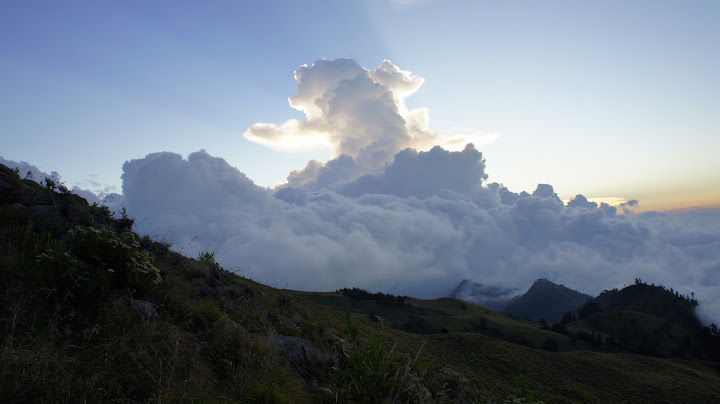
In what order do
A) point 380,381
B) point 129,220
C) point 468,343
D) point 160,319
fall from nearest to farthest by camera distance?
1. point 380,381
2. point 160,319
3. point 129,220
4. point 468,343

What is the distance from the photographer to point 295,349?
8.08m

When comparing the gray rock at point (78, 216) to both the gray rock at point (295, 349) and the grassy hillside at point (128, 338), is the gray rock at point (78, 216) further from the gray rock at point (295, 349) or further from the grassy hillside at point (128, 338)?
the gray rock at point (295, 349)

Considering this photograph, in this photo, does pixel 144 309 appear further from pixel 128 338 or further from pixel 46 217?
pixel 46 217

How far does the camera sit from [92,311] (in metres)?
5.79

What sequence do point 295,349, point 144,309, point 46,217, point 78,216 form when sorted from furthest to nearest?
point 78,216 → point 46,217 → point 295,349 → point 144,309

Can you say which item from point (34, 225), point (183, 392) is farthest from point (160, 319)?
point (34, 225)

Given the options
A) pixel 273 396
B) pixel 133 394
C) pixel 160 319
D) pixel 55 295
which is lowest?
pixel 273 396

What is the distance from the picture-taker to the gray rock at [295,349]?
761cm

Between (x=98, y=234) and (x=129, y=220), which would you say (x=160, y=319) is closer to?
(x=98, y=234)

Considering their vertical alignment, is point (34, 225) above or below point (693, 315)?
above

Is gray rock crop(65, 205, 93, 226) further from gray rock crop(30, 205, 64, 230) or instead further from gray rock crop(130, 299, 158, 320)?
gray rock crop(130, 299, 158, 320)

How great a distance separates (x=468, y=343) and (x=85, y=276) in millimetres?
47834

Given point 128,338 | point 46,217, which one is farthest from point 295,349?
point 46,217

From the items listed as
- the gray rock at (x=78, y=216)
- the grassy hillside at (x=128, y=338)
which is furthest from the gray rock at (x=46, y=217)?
the gray rock at (x=78, y=216)
